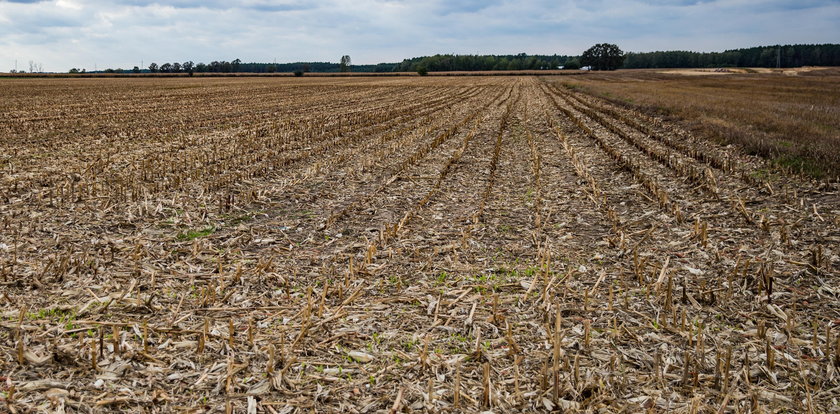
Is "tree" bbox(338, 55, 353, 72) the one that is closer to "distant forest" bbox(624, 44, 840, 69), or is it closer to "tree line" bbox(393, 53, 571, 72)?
"tree line" bbox(393, 53, 571, 72)

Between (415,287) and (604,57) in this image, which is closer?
(415,287)

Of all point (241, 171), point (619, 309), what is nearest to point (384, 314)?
point (619, 309)

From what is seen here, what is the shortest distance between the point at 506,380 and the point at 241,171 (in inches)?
375

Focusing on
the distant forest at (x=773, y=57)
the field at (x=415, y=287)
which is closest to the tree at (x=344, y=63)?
the distant forest at (x=773, y=57)

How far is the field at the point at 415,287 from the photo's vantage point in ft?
14.4

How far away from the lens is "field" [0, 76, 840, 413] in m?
4.38

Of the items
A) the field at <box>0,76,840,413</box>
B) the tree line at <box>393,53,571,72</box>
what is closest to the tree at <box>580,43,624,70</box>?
the tree line at <box>393,53,571,72</box>

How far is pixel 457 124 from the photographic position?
2211 cm

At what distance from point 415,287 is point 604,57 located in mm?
172648

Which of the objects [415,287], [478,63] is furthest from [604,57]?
[415,287]

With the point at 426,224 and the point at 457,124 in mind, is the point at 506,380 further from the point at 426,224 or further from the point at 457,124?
the point at 457,124

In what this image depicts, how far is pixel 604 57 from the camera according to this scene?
164125 mm

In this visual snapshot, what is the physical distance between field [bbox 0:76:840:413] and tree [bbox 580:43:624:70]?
163401 millimetres

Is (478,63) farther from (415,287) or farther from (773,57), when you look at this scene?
(415,287)
